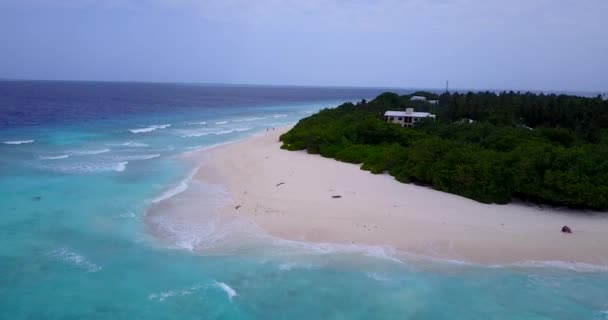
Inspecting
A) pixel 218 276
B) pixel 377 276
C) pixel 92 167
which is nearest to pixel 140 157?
pixel 92 167

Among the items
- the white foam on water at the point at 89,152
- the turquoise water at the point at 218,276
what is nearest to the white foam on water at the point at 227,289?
the turquoise water at the point at 218,276

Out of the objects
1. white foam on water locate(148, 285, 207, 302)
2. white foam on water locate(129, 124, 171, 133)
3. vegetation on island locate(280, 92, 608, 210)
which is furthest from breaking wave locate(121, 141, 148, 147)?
white foam on water locate(148, 285, 207, 302)

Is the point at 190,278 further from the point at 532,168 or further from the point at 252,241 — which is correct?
the point at 532,168

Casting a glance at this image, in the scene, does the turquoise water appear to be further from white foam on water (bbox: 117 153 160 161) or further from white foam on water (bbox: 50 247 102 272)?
white foam on water (bbox: 117 153 160 161)

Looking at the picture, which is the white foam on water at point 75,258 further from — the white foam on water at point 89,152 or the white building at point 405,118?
the white building at point 405,118

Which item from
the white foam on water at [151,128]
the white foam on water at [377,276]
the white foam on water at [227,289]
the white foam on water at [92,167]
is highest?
the white foam on water at [151,128]

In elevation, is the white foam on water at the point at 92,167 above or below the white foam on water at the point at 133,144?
below
